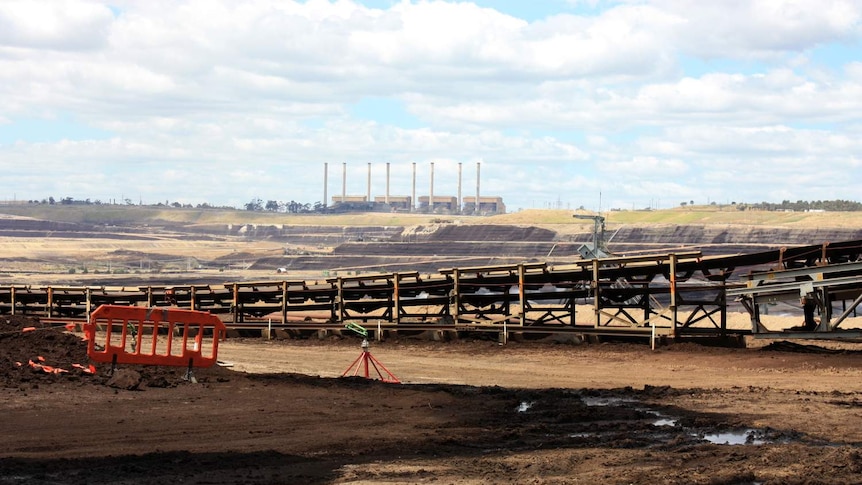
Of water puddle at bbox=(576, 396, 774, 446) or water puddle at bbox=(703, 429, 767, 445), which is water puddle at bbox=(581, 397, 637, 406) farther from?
water puddle at bbox=(703, 429, 767, 445)

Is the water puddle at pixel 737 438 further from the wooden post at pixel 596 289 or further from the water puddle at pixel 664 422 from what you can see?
the wooden post at pixel 596 289

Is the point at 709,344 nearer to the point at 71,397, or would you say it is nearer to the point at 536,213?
the point at 71,397

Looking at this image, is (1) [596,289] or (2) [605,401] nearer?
(2) [605,401]

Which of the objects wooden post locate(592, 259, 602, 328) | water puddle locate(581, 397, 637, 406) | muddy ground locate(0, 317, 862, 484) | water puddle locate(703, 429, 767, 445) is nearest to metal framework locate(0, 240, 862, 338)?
wooden post locate(592, 259, 602, 328)

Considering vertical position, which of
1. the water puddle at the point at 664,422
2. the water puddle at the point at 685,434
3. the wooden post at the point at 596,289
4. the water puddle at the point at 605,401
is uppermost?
the wooden post at the point at 596,289

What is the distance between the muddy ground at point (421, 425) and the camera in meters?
11.5

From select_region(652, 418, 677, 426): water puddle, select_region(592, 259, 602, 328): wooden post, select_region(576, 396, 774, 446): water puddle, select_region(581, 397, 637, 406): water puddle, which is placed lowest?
select_region(581, 397, 637, 406): water puddle

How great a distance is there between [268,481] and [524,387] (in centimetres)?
1024

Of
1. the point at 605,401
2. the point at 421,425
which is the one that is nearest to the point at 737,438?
the point at 605,401

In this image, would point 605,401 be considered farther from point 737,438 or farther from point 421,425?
point 421,425

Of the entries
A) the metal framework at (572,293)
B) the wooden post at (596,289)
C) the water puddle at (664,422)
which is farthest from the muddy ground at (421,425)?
the wooden post at (596,289)

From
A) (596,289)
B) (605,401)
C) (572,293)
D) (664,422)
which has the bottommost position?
(605,401)

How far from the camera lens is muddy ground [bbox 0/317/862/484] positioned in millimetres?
11539

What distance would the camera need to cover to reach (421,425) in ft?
48.4
